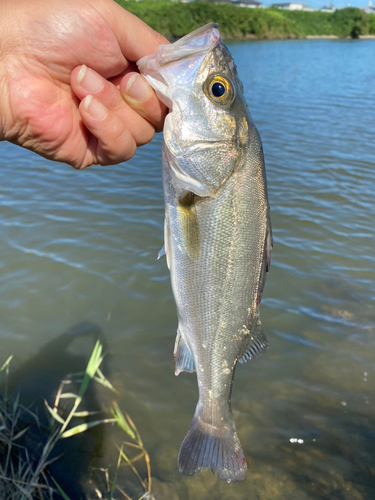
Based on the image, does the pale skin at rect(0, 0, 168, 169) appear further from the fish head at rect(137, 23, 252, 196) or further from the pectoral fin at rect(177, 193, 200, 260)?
the pectoral fin at rect(177, 193, 200, 260)

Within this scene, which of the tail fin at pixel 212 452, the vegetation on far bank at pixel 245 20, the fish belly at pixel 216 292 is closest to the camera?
the fish belly at pixel 216 292

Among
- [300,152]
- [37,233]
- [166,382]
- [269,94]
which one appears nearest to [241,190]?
[166,382]

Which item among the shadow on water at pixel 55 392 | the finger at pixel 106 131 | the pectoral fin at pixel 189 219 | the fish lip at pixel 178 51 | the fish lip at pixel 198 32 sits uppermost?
the fish lip at pixel 198 32

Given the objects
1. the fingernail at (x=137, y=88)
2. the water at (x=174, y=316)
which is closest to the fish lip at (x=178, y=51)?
the fingernail at (x=137, y=88)

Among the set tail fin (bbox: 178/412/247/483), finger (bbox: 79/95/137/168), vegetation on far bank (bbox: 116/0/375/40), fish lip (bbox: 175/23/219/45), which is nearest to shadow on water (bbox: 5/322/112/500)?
tail fin (bbox: 178/412/247/483)

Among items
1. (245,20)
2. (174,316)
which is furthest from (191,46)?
(245,20)

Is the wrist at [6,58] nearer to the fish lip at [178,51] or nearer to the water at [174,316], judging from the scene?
the fish lip at [178,51]

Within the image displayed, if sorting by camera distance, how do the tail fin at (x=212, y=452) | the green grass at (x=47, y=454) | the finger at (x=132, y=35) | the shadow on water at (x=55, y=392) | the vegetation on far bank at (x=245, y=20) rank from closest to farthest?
the finger at (x=132, y=35) → the tail fin at (x=212, y=452) → the green grass at (x=47, y=454) → the shadow on water at (x=55, y=392) → the vegetation on far bank at (x=245, y=20)
